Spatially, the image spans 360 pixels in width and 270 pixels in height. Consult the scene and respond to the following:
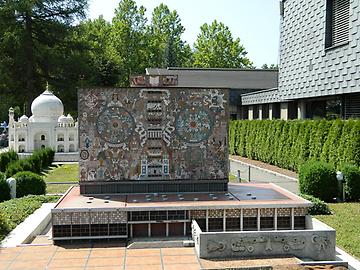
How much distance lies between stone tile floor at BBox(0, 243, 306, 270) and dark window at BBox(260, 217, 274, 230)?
1936mm

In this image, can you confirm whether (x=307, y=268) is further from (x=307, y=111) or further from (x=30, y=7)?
(x=30, y=7)

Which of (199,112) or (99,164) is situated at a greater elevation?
(199,112)

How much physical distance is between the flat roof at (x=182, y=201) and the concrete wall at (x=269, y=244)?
1.57 m

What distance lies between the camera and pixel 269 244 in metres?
8.44

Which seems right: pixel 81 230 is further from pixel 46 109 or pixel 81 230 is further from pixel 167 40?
pixel 167 40

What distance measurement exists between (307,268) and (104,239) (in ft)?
14.8

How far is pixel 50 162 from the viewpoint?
28828mm

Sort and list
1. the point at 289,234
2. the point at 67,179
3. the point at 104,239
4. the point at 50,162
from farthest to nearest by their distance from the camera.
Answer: the point at 50,162, the point at 67,179, the point at 104,239, the point at 289,234

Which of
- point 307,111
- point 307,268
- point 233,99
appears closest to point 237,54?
point 233,99

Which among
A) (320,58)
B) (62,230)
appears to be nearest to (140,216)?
(62,230)

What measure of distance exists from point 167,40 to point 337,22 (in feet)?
153

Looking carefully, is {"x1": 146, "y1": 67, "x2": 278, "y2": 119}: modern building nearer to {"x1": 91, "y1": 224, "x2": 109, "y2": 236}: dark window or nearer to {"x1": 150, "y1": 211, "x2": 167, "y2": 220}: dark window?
{"x1": 150, "y1": 211, "x2": 167, "y2": 220}: dark window

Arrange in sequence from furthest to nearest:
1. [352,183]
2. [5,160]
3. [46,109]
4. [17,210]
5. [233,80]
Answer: [233,80], [46,109], [5,160], [352,183], [17,210]

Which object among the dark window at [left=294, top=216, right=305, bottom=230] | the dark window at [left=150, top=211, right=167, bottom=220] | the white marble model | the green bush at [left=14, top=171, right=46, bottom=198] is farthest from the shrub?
the white marble model
